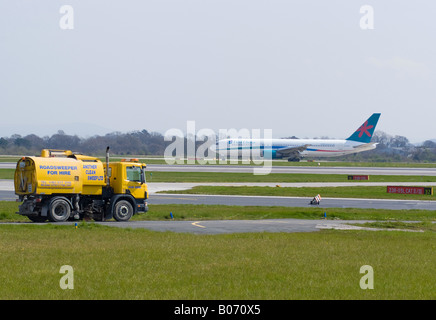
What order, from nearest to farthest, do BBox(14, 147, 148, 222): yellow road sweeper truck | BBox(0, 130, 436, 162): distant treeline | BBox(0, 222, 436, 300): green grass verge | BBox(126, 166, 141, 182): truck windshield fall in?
BBox(0, 222, 436, 300): green grass verge
BBox(14, 147, 148, 222): yellow road sweeper truck
BBox(126, 166, 141, 182): truck windshield
BBox(0, 130, 436, 162): distant treeline

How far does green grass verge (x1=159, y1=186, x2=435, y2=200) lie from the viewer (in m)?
57.9

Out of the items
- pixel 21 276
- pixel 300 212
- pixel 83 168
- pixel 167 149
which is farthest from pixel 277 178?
pixel 167 149

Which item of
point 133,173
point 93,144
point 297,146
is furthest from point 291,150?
point 133,173

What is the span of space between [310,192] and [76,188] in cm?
3199

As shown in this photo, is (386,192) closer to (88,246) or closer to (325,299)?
(88,246)

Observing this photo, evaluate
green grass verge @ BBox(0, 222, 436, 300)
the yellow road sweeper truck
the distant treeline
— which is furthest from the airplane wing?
green grass verge @ BBox(0, 222, 436, 300)

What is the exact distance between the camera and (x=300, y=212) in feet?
132

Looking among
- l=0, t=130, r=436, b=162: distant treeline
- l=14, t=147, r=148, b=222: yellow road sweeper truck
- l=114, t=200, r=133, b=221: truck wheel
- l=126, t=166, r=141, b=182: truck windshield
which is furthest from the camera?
l=0, t=130, r=436, b=162: distant treeline

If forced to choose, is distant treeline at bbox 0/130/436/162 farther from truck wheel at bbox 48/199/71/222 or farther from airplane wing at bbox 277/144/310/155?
truck wheel at bbox 48/199/71/222

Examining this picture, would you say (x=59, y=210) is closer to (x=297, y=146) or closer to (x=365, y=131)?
(x=297, y=146)

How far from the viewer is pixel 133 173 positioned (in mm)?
35344

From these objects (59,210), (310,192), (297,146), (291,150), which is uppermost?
(297,146)

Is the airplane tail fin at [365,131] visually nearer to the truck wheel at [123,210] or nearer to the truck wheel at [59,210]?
the truck wheel at [123,210]
